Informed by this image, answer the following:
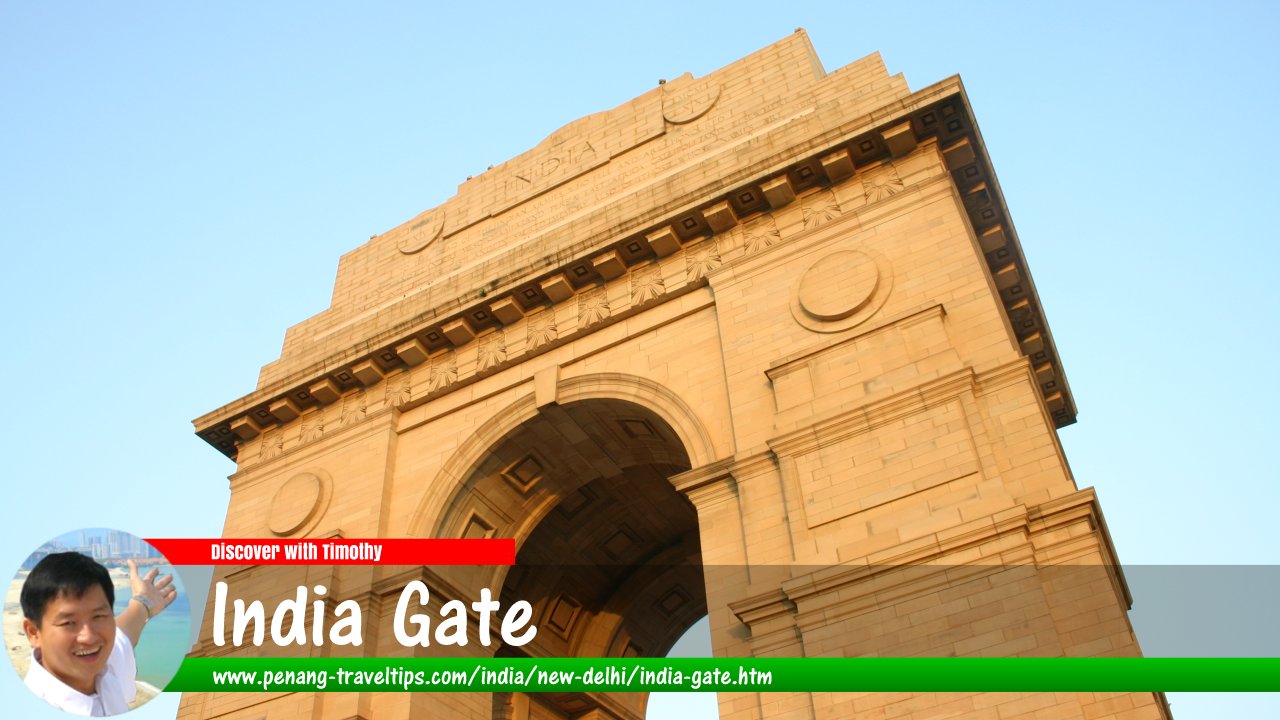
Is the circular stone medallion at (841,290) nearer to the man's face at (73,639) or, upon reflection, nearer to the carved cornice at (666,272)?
the carved cornice at (666,272)

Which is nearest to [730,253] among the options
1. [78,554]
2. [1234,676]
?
[1234,676]

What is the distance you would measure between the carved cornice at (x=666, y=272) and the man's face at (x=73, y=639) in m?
12.7

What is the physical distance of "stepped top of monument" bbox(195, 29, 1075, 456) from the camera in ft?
61.3

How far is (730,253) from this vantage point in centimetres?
1923

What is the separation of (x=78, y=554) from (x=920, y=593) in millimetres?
9638

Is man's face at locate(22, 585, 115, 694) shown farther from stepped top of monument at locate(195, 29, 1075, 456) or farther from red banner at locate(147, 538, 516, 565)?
stepped top of monument at locate(195, 29, 1075, 456)

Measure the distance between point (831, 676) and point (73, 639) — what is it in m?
8.18

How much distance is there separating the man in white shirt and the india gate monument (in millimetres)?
8138

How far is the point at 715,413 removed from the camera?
17.6 metres

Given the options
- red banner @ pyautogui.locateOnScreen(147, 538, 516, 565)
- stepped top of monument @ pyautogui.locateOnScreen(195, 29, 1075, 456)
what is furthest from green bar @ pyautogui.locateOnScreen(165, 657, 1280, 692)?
stepped top of monument @ pyautogui.locateOnScreen(195, 29, 1075, 456)

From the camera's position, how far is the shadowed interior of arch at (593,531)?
67.5 ft

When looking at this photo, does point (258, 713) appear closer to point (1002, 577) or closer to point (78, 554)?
point (78, 554)

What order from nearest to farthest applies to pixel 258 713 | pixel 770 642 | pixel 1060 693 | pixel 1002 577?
pixel 1060 693
pixel 1002 577
pixel 770 642
pixel 258 713

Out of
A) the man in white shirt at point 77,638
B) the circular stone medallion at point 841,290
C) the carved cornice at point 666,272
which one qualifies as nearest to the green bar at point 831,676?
the man in white shirt at point 77,638
